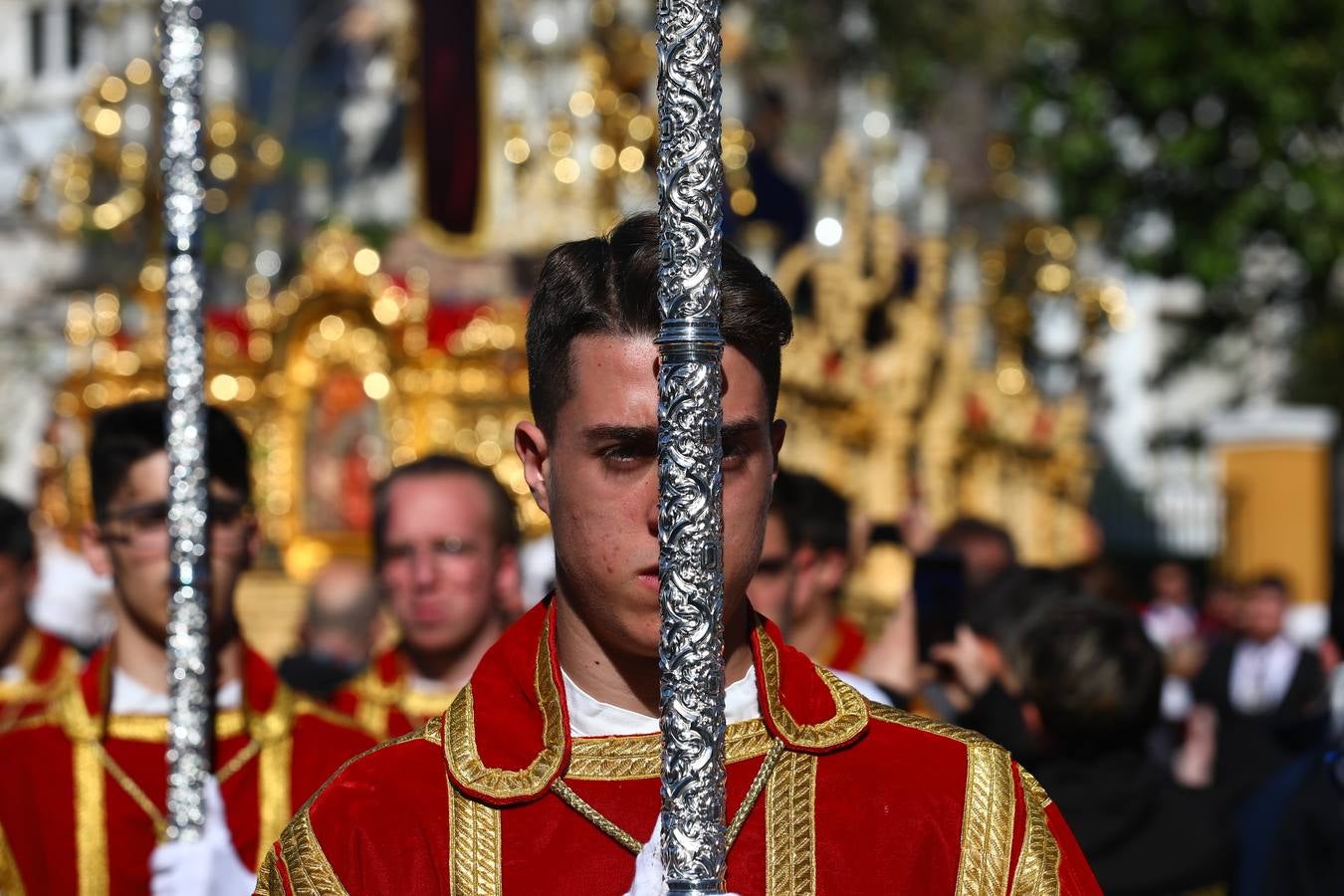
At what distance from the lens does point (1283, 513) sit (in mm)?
18297

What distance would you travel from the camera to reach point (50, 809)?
152 inches

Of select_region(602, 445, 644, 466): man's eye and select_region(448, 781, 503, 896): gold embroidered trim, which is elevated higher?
select_region(602, 445, 644, 466): man's eye

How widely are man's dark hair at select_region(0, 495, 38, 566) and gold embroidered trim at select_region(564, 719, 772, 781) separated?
12.7 ft

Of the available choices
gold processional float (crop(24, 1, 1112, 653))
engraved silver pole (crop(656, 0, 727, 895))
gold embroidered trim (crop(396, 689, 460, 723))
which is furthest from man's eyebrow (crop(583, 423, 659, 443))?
gold processional float (crop(24, 1, 1112, 653))

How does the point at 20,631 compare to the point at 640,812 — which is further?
the point at 20,631

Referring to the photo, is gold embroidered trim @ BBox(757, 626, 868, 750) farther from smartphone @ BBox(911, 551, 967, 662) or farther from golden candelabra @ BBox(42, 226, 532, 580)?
golden candelabra @ BBox(42, 226, 532, 580)

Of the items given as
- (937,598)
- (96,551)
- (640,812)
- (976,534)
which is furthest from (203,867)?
(976,534)

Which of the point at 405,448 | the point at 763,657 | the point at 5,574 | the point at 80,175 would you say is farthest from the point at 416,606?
the point at 80,175

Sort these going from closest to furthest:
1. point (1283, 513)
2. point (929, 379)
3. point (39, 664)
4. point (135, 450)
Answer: point (135, 450) < point (39, 664) < point (929, 379) < point (1283, 513)

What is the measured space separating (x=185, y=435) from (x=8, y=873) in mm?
990

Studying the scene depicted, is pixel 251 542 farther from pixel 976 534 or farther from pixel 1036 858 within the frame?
pixel 976 534

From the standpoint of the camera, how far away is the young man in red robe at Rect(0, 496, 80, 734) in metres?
5.92

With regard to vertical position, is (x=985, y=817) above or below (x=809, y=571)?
above

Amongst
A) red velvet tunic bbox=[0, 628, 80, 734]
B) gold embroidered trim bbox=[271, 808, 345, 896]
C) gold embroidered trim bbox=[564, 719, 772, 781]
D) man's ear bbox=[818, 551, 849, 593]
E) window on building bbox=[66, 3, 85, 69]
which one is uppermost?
window on building bbox=[66, 3, 85, 69]
